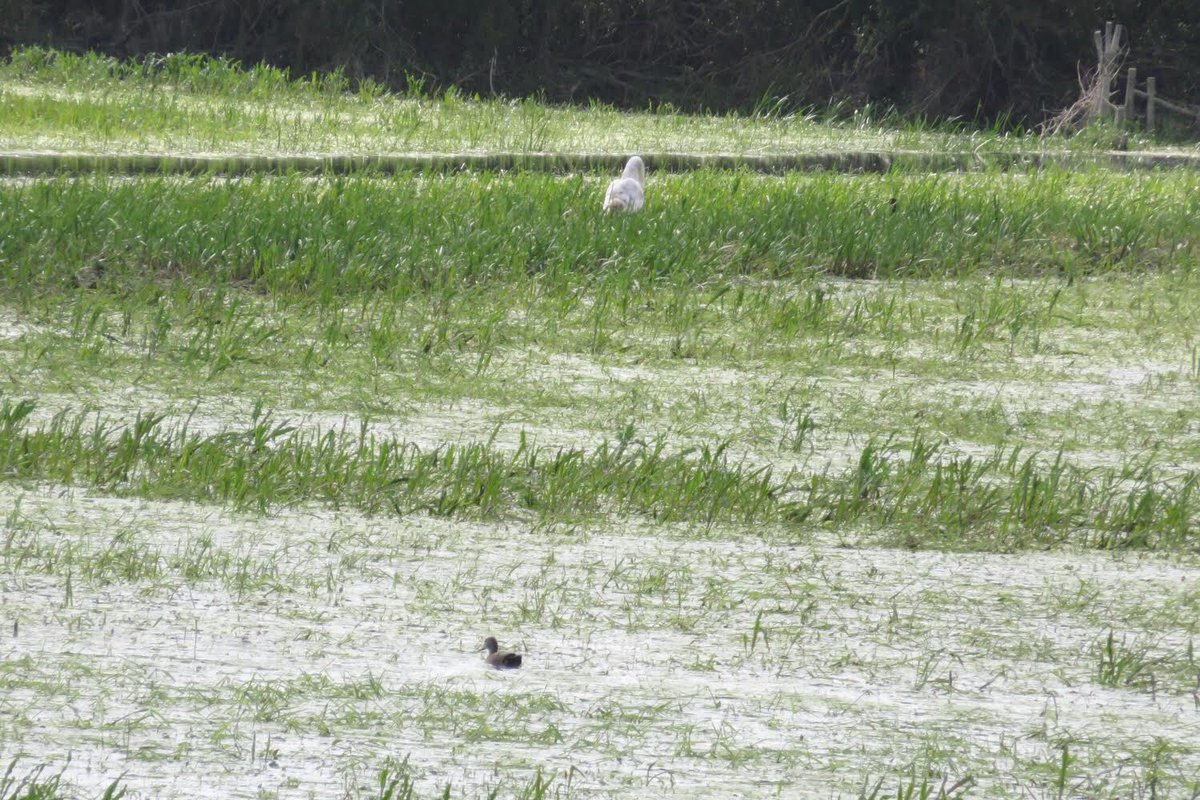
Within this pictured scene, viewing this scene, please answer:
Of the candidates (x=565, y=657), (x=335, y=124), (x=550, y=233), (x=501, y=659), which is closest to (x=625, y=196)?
(x=550, y=233)

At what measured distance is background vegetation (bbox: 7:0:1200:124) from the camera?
21.1m

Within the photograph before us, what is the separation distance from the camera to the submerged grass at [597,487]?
4.66m

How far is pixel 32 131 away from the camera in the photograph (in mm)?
12531

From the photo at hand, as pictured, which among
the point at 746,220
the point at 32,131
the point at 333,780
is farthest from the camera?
the point at 32,131

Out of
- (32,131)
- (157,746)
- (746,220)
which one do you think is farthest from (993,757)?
(32,131)

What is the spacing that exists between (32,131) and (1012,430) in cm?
866

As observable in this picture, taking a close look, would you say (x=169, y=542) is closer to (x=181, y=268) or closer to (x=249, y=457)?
(x=249, y=457)

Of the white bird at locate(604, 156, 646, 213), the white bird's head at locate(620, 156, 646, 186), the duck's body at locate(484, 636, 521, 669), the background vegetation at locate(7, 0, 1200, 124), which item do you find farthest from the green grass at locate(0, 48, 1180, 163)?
the duck's body at locate(484, 636, 521, 669)

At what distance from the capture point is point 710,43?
23.2m

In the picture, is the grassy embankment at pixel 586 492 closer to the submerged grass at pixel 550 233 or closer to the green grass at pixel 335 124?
the submerged grass at pixel 550 233

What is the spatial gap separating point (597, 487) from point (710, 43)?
19.1 meters

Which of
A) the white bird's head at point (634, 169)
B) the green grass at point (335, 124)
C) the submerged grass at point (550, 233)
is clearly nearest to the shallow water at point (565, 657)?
the submerged grass at point (550, 233)

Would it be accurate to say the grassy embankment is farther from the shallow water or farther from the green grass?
the green grass

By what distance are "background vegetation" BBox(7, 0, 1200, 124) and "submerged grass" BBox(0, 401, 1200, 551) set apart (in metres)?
16.1
